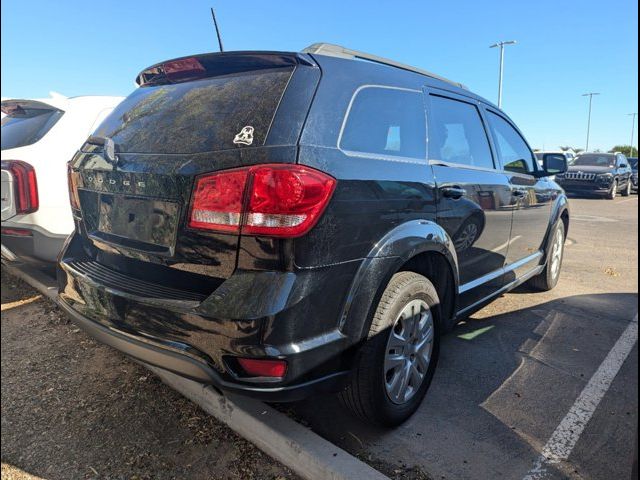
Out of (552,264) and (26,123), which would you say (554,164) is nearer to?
(552,264)

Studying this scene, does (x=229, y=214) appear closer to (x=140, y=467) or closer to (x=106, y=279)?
(x=106, y=279)

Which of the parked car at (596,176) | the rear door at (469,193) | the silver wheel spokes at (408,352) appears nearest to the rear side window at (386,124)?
the rear door at (469,193)

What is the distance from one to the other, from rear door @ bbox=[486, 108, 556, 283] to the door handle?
0.98 metres

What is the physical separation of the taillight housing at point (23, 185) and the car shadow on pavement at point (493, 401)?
105 inches

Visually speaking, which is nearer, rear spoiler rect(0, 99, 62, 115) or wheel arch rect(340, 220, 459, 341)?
wheel arch rect(340, 220, 459, 341)

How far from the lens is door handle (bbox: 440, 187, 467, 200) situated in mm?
2700

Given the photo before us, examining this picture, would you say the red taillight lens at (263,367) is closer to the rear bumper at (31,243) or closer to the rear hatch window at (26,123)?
the rear bumper at (31,243)

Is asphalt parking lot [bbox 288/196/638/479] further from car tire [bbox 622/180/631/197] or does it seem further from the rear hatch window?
car tire [bbox 622/180/631/197]

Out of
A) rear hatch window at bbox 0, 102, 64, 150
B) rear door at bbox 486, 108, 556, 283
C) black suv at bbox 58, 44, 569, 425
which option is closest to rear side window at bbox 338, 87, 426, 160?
black suv at bbox 58, 44, 569, 425

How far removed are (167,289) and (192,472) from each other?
34.0 inches

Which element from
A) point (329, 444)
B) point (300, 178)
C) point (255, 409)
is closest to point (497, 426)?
point (329, 444)

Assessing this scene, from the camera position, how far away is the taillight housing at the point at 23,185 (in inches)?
148

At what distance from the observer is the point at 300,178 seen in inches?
72.9

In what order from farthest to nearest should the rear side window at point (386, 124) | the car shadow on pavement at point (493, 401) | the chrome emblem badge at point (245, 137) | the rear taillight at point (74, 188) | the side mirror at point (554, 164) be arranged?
the side mirror at point (554, 164), the rear taillight at point (74, 188), the car shadow on pavement at point (493, 401), the rear side window at point (386, 124), the chrome emblem badge at point (245, 137)
